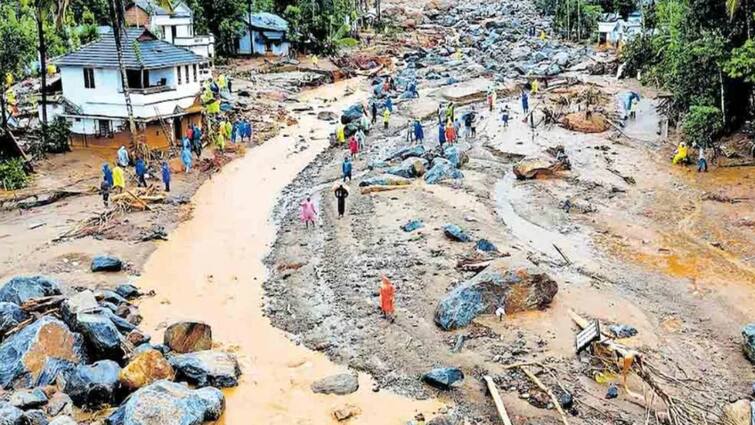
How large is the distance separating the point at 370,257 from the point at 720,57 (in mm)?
19008

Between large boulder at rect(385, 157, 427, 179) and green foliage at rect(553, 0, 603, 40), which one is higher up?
green foliage at rect(553, 0, 603, 40)

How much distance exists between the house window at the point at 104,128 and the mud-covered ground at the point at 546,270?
9628 mm

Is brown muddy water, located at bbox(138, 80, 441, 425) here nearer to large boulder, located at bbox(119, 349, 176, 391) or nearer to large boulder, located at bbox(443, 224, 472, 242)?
large boulder, located at bbox(119, 349, 176, 391)

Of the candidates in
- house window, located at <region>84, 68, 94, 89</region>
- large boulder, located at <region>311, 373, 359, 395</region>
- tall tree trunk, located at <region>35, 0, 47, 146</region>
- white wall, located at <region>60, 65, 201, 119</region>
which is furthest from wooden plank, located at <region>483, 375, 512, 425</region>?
house window, located at <region>84, 68, 94, 89</region>

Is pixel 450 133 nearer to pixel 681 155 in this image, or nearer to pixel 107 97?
pixel 681 155

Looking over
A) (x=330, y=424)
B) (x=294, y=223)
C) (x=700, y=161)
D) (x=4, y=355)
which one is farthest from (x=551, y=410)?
(x=700, y=161)

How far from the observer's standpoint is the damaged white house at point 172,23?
55469 millimetres

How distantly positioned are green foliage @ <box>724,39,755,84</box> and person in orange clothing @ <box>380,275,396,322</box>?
18.9 m

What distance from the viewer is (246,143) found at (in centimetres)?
4022

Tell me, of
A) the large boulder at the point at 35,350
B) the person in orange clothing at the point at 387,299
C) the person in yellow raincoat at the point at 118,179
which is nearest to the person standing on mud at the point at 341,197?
the person in orange clothing at the point at 387,299

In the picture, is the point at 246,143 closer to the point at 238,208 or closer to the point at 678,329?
the point at 238,208

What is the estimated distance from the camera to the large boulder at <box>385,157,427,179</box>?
31.3 meters

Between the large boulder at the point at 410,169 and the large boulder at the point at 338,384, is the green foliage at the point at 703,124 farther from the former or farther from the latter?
the large boulder at the point at 338,384

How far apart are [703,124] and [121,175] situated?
2436 centimetres
